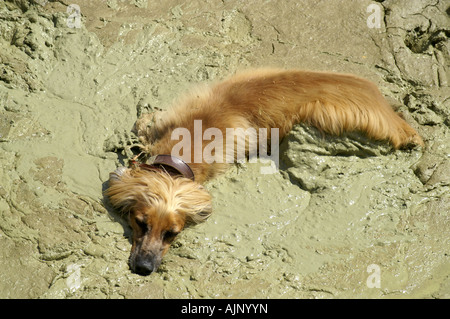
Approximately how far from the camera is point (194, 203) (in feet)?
18.0

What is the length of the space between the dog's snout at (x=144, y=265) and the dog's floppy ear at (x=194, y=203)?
658mm

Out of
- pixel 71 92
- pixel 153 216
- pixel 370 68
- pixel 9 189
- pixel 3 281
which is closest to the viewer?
pixel 3 281

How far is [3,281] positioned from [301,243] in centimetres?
312

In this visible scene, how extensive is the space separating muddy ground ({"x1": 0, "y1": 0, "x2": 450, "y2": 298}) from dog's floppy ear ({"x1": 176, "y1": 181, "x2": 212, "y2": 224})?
133 millimetres

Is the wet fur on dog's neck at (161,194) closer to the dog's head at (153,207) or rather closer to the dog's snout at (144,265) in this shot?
the dog's head at (153,207)

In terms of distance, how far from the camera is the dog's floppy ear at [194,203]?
17.8 ft

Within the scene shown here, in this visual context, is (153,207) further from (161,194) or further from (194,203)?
(194,203)

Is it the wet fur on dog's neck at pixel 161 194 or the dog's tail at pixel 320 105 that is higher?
the dog's tail at pixel 320 105

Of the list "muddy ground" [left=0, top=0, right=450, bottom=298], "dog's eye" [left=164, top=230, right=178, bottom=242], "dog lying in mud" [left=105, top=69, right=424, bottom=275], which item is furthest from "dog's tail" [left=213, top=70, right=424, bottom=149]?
"dog's eye" [left=164, top=230, right=178, bottom=242]

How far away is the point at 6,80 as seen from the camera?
6.78 meters

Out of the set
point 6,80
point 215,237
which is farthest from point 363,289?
point 6,80

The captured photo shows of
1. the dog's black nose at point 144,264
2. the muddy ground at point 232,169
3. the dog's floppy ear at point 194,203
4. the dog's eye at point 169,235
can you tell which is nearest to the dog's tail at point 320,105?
the muddy ground at point 232,169

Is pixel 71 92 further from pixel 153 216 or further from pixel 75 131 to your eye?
pixel 153 216

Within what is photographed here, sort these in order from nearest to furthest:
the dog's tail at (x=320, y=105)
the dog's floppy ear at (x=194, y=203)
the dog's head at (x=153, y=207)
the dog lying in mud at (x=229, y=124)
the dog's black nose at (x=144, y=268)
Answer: the dog's black nose at (x=144, y=268), the dog's head at (x=153, y=207), the dog's floppy ear at (x=194, y=203), the dog lying in mud at (x=229, y=124), the dog's tail at (x=320, y=105)
